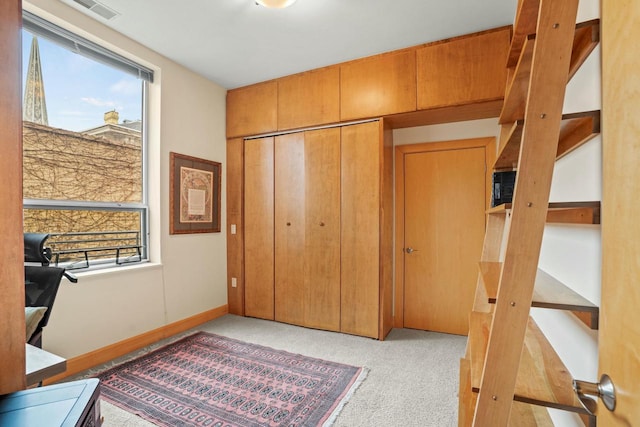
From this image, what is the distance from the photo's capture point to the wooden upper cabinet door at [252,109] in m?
3.62

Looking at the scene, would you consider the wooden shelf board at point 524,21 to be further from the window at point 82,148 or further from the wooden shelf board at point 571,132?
the window at point 82,148

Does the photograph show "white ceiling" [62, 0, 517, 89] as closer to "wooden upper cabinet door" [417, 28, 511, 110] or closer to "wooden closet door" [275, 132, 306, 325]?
"wooden upper cabinet door" [417, 28, 511, 110]

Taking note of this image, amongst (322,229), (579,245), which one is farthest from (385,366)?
(579,245)

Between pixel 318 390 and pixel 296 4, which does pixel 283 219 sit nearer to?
pixel 318 390

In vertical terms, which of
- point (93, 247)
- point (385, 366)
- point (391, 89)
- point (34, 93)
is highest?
point (391, 89)

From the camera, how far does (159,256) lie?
312cm

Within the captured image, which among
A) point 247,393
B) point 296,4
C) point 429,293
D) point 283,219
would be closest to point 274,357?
point 247,393

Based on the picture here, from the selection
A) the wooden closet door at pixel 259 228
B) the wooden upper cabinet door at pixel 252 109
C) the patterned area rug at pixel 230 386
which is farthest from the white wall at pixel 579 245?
the wooden upper cabinet door at pixel 252 109

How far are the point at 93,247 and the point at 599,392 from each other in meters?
3.35

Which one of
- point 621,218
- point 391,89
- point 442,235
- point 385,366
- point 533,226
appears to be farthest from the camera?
point 442,235

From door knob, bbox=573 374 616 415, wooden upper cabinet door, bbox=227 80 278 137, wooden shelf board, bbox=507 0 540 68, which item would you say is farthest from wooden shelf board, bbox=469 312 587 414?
wooden upper cabinet door, bbox=227 80 278 137

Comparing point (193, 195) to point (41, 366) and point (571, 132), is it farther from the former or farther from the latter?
point (571, 132)

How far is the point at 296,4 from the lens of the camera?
2.33m

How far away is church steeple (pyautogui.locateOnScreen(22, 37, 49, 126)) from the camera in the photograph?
230 cm
